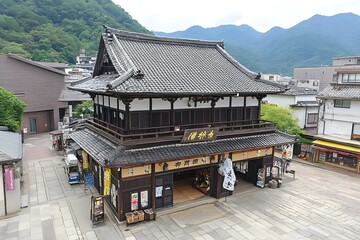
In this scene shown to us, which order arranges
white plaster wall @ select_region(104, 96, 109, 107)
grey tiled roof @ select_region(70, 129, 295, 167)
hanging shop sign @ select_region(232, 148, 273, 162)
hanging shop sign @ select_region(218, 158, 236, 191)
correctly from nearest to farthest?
grey tiled roof @ select_region(70, 129, 295, 167), hanging shop sign @ select_region(218, 158, 236, 191), white plaster wall @ select_region(104, 96, 109, 107), hanging shop sign @ select_region(232, 148, 273, 162)

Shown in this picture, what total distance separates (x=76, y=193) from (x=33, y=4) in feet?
386

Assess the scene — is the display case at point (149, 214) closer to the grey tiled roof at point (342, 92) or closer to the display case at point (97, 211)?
the display case at point (97, 211)

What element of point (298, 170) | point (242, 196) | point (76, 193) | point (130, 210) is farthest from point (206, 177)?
point (298, 170)

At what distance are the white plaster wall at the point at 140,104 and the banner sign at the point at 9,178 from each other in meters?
9.11

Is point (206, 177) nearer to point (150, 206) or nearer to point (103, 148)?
point (150, 206)

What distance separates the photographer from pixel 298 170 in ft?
94.3

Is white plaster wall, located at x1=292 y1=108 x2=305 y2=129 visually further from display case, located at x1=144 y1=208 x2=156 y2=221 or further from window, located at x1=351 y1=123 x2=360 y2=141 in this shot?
display case, located at x1=144 y1=208 x2=156 y2=221

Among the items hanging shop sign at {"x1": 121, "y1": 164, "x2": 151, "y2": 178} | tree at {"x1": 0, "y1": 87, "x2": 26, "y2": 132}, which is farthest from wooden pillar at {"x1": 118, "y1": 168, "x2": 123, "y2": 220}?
tree at {"x1": 0, "y1": 87, "x2": 26, "y2": 132}

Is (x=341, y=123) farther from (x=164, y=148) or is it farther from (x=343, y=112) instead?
(x=164, y=148)

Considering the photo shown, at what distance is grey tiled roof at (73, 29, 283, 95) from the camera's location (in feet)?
50.8

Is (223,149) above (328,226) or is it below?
above

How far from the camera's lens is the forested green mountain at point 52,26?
87.2 metres

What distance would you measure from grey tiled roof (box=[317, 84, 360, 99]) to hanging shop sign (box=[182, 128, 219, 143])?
21448mm

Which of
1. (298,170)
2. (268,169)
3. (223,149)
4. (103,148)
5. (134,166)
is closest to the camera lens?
(134,166)
